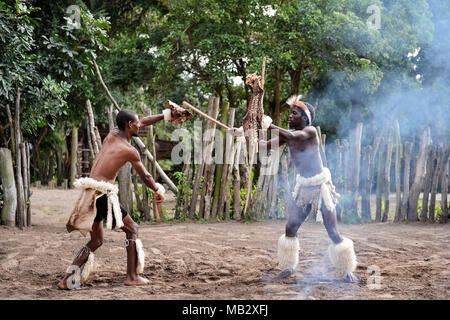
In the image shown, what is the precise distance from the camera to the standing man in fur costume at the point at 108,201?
151 inches

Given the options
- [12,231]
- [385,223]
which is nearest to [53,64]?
[12,231]

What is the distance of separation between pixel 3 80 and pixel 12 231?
8.08ft

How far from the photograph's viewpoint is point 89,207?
3826mm

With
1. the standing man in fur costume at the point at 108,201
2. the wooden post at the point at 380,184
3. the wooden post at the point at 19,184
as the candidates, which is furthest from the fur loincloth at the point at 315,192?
the wooden post at the point at 19,184

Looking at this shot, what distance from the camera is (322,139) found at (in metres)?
7.80

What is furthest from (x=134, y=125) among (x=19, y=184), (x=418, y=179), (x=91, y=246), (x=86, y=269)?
(x=418, y=179)

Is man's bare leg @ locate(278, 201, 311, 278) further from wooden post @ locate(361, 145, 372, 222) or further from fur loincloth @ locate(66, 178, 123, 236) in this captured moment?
wooden post @ locate(361, 145, 372, 222)

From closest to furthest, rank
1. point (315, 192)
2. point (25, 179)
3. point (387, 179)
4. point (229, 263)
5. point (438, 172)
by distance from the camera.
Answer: point (315, 192) < point (229, 263) < point (25, 179) < point (438, 172) < point (387, 179)

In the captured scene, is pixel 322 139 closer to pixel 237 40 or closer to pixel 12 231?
pixel 237 40

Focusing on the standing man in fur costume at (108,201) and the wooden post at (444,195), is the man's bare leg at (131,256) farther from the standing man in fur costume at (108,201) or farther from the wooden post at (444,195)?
the wooden post at (444,195)

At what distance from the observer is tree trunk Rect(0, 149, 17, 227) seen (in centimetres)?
→ 669

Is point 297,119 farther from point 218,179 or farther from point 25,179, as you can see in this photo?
point 25,179

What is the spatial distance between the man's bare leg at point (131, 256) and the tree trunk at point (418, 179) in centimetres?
531

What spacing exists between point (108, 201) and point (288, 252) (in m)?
1.78
